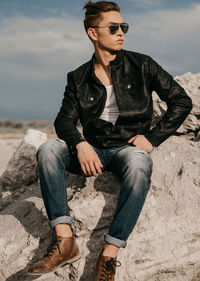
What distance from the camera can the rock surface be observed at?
3826mm

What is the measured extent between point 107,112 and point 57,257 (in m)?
1.79

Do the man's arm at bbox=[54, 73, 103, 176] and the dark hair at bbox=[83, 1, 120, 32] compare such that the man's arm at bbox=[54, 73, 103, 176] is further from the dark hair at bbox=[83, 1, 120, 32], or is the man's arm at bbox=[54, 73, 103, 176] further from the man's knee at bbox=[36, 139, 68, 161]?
the dark hair at bbox=[83, 1, 120, 32]

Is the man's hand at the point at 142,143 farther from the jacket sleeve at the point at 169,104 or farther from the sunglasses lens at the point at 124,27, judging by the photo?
the sunglasses lens at the point at 124,27

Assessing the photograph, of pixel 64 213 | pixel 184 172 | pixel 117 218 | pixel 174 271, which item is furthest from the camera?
pixel 184 172

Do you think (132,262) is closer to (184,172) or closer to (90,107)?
(184,172)

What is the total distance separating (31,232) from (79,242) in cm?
71

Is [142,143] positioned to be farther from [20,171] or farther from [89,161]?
[20,171]

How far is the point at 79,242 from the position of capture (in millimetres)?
3922

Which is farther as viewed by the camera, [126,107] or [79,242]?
[126,107]

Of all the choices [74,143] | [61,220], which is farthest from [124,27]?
[61,220]

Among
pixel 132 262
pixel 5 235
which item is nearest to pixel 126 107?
pixel 132 262

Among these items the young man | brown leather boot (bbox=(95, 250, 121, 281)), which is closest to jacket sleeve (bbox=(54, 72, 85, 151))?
the young man

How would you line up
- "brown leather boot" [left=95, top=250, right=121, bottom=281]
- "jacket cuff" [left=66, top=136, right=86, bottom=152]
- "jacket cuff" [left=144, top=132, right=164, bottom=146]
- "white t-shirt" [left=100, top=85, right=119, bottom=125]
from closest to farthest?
"brown leather boot" [left=95, top=250, right=121, bottom=281] < "jacket cuff" [left=66, top=136, right=86, bottom=152] < "jacket cuff" [left=144, top=132, right=164, bottom=146] < "white t-shirt" [left=100, top=85, right=119, bottom=125]

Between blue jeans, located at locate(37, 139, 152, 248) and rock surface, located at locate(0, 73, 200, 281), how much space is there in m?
Result: 0.32
